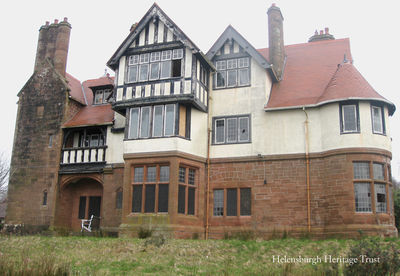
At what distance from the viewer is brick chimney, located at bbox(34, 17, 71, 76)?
32375 millimetres

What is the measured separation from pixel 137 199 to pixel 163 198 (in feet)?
5.19

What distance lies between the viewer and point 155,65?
84.9 ft

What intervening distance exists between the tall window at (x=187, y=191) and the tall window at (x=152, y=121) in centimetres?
235

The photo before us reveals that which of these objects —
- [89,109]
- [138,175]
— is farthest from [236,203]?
[89,109]

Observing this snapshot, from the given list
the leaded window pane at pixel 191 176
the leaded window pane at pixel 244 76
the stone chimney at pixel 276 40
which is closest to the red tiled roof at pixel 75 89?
the leaded window pane at pixel 191 176

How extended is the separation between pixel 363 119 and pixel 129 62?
13.5 meters

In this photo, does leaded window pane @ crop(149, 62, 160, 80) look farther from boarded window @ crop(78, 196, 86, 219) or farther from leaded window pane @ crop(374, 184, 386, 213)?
leaded window pane @ crop(374, 184, 386, 213)

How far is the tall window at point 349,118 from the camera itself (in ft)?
77.1

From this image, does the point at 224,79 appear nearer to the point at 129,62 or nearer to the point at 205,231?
the point at 129,62

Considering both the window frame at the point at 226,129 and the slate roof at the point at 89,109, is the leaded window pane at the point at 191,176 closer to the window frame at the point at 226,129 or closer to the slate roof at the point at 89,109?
the window frame at the point at 226,129

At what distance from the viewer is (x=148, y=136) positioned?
2523 centimetres

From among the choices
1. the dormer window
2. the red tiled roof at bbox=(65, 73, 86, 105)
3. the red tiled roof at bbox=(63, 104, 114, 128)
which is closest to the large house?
the red tiled roof at bbox=(63, 104, 114, 128)

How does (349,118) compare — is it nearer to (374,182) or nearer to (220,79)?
(374,182)

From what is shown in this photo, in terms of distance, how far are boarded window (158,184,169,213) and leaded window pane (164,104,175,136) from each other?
2.92 meters
